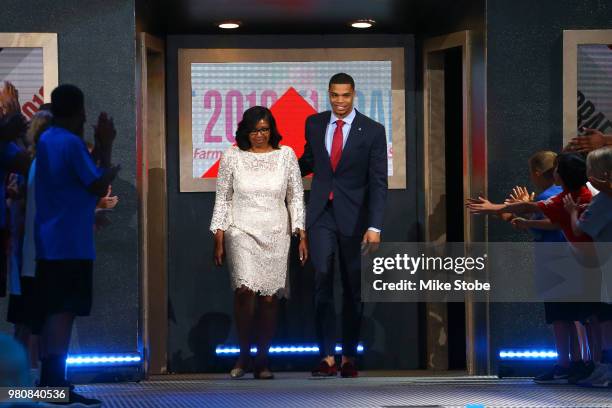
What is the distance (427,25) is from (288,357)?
2.44m

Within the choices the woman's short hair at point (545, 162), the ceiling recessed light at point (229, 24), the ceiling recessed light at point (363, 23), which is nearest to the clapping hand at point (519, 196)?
the woman's short hair at point (545, 162)

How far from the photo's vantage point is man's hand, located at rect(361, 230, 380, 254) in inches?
268

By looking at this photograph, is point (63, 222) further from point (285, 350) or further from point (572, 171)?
point (285, 350)

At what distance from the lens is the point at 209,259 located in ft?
26.0

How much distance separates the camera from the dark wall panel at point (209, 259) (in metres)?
7.88

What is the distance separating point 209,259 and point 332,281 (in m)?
1.37

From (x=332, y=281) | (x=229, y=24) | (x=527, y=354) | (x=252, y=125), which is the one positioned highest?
(x=229, y=24)

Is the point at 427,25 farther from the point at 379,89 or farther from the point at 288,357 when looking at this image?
the point at 288,357

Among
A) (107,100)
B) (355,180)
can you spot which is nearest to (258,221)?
(355,180)

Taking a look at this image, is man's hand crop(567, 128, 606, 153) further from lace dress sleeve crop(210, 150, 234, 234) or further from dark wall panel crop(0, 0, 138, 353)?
dark wall panel crop(0, 0, 138, 353)

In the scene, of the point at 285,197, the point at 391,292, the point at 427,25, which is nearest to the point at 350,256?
the point at 285,197

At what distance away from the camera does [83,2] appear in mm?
6629

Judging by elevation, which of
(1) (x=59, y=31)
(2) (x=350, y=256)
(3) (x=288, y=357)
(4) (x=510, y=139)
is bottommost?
(3) (x=288, y=357)

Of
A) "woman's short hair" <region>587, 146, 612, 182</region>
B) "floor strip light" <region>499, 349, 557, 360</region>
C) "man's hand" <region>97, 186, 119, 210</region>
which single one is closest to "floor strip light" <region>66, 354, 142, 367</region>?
"man's hand" <region>97, 186, 119, 210</region>
